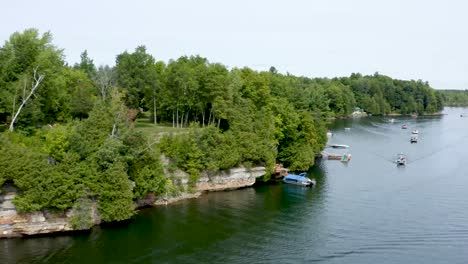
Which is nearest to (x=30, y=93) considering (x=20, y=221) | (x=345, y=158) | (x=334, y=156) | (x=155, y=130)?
(x=20, y=221)

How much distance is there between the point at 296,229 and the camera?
145ft

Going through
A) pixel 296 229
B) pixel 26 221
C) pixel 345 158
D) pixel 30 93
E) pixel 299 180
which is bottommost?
pixel 296 229

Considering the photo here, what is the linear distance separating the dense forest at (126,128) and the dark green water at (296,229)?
11.7 ft

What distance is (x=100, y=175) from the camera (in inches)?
1703

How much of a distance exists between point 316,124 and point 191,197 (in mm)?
37368

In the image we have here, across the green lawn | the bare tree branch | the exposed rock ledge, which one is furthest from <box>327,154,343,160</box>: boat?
the bare tree branch

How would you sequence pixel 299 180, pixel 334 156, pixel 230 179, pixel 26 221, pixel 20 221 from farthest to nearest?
pixel 334 156
pixel 299 180
pixel 230 179
pixel 26 221
pixel 20 221

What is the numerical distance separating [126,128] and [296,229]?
67.5 feet

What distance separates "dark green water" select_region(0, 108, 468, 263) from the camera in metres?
37.2

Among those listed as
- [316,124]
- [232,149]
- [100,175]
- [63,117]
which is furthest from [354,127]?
[100,175]

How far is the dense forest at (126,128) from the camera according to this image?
4200cm

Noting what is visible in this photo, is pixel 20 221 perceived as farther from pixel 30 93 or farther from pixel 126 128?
pixel 30 93

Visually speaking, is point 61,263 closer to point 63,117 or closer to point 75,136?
point 75,136

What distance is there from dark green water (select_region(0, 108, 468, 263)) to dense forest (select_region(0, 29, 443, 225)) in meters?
3.57
